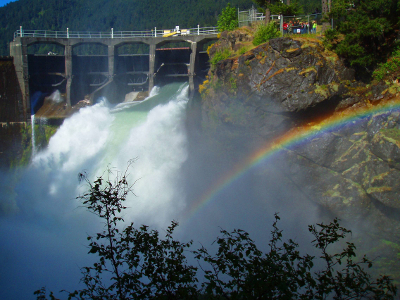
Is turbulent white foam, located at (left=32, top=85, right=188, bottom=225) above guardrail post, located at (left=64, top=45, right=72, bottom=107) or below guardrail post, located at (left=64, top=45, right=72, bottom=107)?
below

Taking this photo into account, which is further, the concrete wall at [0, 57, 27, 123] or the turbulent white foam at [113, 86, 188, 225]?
the concrete wall at [0, 57, 27, 123]

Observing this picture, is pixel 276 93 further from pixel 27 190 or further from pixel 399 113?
pixel 27 190

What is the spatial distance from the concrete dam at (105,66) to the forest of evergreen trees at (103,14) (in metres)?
32.5

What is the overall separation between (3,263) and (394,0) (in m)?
22.6

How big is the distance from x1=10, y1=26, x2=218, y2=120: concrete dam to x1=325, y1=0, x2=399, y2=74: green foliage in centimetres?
1162

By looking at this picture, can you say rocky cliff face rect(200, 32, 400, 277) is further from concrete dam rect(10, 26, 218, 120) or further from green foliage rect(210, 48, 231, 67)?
concrete dam rect(10, 26, 218, 120)

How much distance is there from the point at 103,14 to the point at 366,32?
70.3 m

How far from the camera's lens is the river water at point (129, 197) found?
16.6 m

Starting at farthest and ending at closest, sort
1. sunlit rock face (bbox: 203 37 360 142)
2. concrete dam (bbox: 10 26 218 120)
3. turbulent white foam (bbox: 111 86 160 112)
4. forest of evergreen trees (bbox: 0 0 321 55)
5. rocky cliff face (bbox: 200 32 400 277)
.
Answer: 1. forest of evergreen trees (bbox: 0 0 321 55)
2. concrete dam (bbox: 10 26 218 120)
3. turbulent white foam (bbox: 111 86 160 112)
4. sunlit rock face (bbox: 203 37 360 142)
5. rocky cliff face (bbox: 200 32 400 277)

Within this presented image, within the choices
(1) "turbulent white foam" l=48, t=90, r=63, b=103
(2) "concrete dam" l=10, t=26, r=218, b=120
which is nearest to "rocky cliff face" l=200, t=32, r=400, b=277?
(2) "concrete dam" l=10, t=26, r=218, b=120

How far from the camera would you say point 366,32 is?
16.1m

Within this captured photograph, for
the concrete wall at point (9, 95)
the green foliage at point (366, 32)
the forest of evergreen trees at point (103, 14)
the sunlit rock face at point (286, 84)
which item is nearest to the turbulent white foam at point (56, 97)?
the concrete wall at point (9, 95)

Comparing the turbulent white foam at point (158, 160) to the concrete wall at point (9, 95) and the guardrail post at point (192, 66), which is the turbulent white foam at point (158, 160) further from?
the concrete wall at point (9, 95)

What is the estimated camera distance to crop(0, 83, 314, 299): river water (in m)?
16.6
